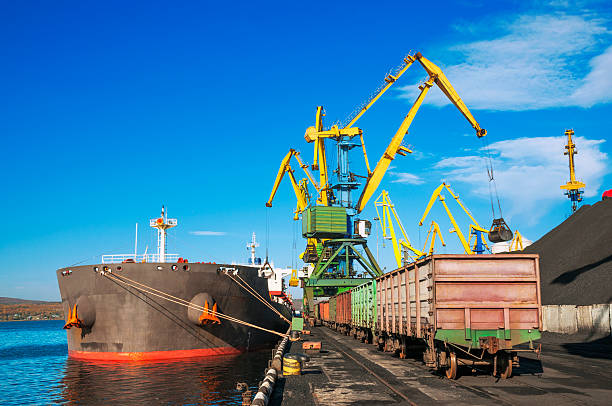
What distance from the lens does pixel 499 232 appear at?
47.2 meters

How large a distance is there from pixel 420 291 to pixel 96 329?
19351mm

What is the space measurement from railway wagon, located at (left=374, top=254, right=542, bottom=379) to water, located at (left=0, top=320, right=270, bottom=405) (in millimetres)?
7610

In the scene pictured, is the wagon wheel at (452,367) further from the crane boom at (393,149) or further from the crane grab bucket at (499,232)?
the crane boom at (393,149)

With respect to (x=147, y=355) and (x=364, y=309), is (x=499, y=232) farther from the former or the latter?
(x=147, y=355)

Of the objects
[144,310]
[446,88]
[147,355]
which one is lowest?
[147,355]

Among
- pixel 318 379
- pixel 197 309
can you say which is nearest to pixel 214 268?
pixel 197 309

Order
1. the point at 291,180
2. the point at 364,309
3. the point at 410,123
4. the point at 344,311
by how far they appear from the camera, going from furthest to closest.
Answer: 1. the point at 291,180
2. the point at 410,123
3. the point at 344,311
4. the point at 364,309

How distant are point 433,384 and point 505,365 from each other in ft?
9.16

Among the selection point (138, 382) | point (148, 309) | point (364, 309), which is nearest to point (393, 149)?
point (364, 309)

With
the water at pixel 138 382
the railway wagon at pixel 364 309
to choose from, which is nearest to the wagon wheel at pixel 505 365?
the water at pixel 138 382

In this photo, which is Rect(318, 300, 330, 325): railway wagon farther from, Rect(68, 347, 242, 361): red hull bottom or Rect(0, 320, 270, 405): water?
Rect(68, 347, 242, 361): red hull bottom

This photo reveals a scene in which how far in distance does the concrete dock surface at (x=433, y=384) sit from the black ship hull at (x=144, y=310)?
8206 millimetres

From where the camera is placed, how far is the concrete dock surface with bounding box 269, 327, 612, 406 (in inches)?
501

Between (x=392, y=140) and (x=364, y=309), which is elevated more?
(x=392, y=140)
